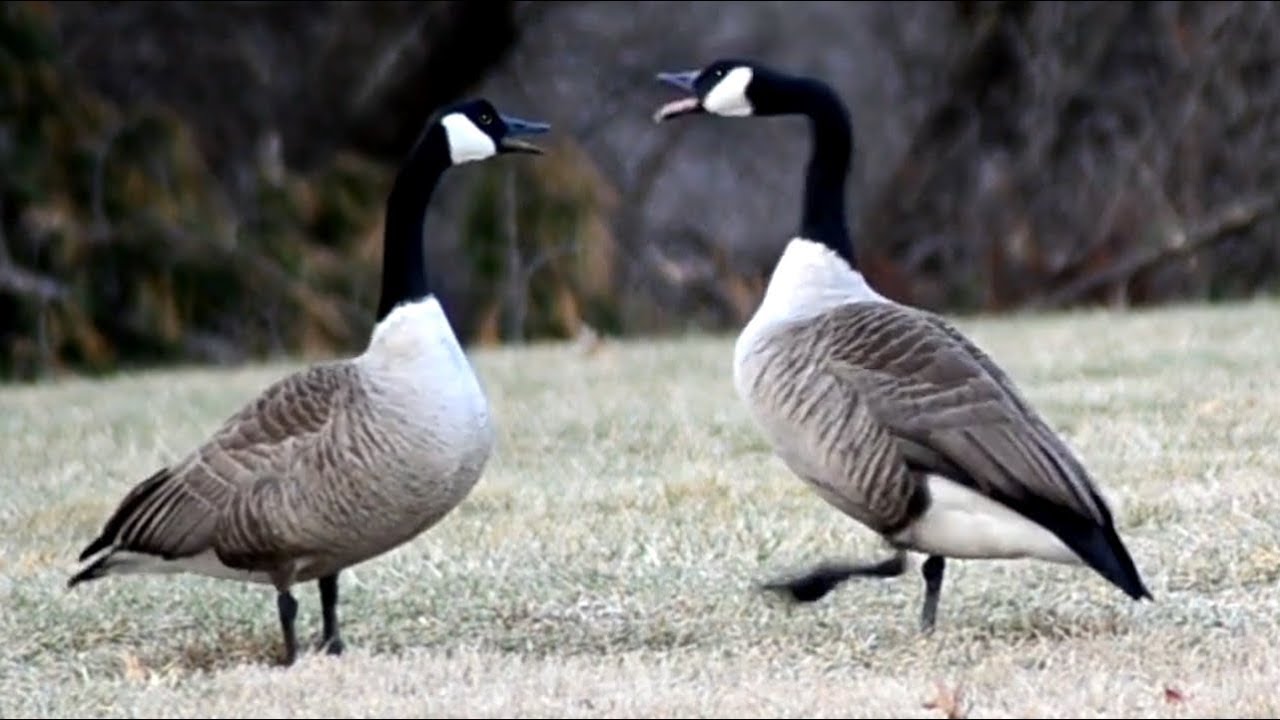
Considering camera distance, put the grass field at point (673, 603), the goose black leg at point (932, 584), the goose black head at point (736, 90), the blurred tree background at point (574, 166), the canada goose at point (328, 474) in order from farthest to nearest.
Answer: the blurred tree background at point (574, 166)
the goose black head at point (736, 90)
the goose black leg at point (932, 584)
the canada goose at point (328, 474)
the grass field at point (673, 603)

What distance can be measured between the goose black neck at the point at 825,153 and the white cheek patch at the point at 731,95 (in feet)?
0.42

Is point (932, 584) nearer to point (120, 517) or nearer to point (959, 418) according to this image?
point (959, 418)

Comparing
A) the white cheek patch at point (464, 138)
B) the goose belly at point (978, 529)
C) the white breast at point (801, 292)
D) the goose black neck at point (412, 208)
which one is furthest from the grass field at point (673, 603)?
the white cheek patch at point (464, 138)

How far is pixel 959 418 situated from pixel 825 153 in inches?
46.4

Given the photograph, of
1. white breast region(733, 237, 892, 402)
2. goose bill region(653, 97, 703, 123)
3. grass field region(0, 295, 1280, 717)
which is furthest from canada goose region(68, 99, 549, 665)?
goose bill region(653, 97, 703, 123)

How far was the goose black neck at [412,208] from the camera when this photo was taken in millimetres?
6207

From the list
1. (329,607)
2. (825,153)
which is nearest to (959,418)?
(825,153)

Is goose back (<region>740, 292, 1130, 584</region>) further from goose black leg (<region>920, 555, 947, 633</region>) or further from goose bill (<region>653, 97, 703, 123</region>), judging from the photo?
goose bill (<region>653, 97, 703, 123</region>)

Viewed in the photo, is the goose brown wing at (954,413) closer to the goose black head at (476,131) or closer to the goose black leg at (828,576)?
the goose black leg at (828,576)

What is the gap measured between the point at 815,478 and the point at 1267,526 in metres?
1.67

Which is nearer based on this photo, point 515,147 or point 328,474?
point 328,474

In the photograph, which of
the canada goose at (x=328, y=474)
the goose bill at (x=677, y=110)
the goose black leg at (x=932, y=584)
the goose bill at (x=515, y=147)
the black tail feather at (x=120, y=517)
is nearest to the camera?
the canada goose at (x=328, y=474)

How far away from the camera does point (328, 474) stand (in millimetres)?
5734

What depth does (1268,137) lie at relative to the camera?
60.5 ft
